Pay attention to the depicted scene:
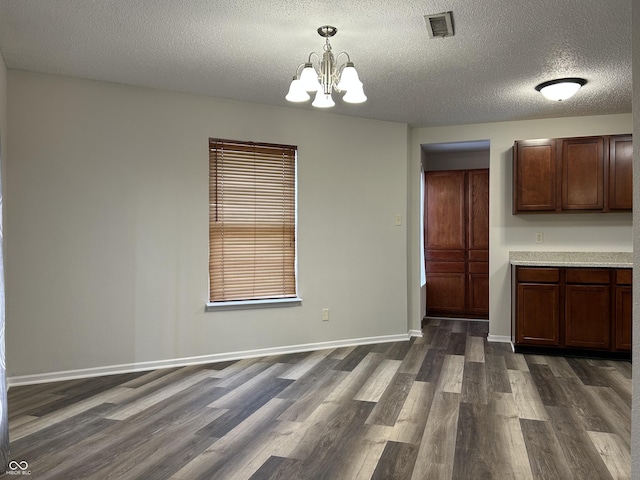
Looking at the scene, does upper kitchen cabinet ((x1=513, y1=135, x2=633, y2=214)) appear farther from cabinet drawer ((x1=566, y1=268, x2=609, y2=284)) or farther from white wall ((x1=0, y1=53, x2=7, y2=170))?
white wall ((x1=0, y1=53, x2=7, y2=170))

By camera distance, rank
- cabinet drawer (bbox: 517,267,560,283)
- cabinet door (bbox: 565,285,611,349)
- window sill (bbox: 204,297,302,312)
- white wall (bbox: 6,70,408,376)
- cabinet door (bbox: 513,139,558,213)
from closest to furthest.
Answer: white wall (bbox: 6,70,408,376), window sill (bbox: 204,297,302,312), cabinet door (bbox: 565,285,611,349), cabinet drawer (bbox: 517,267,560,283), cabinet door (bbox: 513,139,558,213)

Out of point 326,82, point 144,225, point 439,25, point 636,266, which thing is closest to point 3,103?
point 144,225

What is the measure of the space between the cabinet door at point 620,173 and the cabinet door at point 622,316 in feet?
2.74

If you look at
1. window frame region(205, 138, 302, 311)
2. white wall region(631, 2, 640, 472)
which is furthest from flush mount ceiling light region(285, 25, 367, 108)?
window frame region(205, 138, 302, 311)

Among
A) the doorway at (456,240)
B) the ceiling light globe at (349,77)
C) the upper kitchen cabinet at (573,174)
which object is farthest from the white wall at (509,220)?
the ceiling light globe at (349,77)

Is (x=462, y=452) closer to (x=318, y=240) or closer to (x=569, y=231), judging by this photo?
(x=318, y=240)

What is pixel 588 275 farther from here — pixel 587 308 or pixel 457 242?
pixel 457 242

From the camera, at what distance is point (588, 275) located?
4273mm

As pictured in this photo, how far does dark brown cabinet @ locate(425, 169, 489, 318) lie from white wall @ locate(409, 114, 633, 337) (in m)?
1.21

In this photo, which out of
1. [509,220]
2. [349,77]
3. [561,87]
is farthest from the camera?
[509,220]

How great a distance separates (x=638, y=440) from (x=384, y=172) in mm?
3898

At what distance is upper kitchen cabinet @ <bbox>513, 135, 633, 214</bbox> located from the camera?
14.5 feet

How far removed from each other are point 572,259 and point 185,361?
399cm

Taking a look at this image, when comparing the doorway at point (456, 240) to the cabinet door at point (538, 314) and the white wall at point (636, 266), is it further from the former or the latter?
the white wall at point (636, 266)
